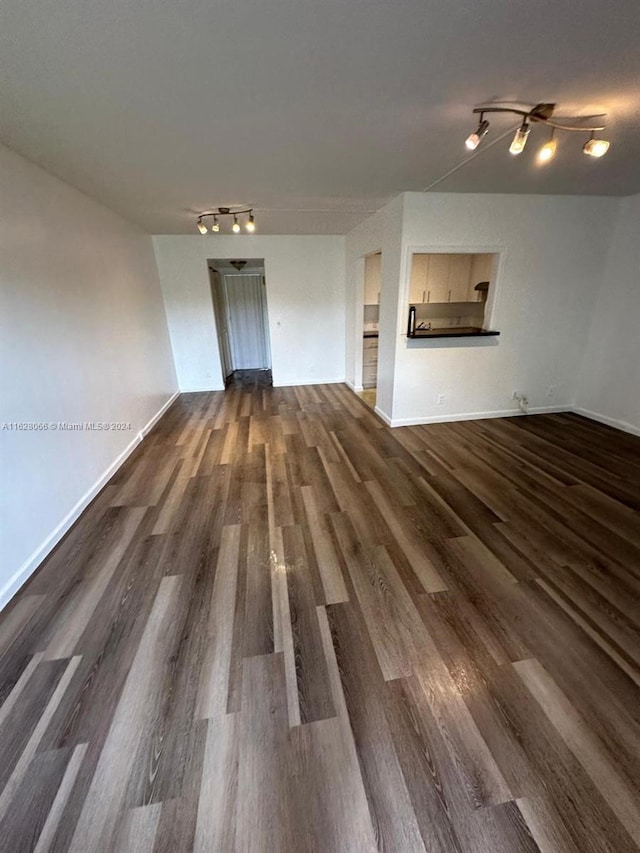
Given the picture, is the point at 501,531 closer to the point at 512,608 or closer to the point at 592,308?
the point at 512,608

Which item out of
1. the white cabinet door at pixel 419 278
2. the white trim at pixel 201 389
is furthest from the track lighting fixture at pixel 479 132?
the white trim at pixel 201 389

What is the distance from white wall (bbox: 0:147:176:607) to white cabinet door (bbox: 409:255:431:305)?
405cm

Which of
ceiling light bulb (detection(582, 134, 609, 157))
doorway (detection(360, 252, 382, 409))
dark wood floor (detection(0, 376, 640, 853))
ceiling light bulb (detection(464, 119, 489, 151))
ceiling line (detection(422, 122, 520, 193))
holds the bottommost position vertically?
dark wood floor (detection(0, 376, 640, 853))

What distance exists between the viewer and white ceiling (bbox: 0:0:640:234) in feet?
3.96

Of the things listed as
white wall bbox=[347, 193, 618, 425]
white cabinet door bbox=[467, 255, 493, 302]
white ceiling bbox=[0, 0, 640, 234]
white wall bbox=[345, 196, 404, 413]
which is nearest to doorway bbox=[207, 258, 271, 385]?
white wall bbox=[345, 196, 404, 413]

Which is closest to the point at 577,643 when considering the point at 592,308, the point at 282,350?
the point at 592,308

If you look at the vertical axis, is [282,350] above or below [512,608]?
above

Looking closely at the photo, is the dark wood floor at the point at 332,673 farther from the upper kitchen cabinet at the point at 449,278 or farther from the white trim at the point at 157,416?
the upper kitchen cabinet at the point at 449,278

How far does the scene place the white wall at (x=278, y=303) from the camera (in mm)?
5234

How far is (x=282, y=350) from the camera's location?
19.1ft

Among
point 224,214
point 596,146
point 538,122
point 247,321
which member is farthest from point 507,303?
point 247,321

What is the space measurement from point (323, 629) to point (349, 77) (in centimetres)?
260

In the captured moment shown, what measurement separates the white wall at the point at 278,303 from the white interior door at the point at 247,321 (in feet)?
6.23

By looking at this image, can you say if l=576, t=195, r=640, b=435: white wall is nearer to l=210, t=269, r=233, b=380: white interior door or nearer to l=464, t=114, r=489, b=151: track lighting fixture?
l=464, t=114, r=489, b=151: track lighting fixture
